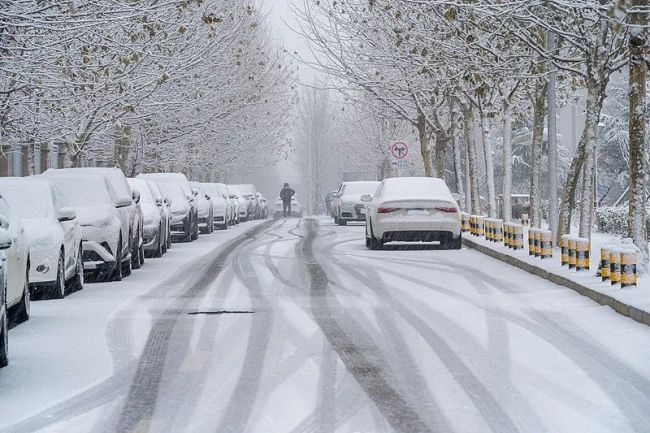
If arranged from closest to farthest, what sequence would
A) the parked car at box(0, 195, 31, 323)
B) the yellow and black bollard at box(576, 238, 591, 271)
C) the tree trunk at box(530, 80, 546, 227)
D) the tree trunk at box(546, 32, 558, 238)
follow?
1. the parked car at box(0, 195, 31, 323)
2. the yellow and black bollard at box(576, 238, 591, 271)
3. the tree trunk at box(546, 32, 558, 238)
4. the tree trunk at box(530, 80, 546, 227)

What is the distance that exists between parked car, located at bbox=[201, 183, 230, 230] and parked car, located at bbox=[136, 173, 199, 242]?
8.33 meters

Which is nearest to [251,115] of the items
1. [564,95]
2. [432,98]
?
[432,98]

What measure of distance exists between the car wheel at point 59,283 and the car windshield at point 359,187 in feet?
107

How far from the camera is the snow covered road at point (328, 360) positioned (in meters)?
8.22

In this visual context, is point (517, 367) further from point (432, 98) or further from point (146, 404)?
point (432, 98)

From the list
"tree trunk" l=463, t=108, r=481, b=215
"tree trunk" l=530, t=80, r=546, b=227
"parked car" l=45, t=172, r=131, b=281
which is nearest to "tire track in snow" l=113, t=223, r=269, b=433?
"parked car" l=45, t=172, r=131, b=281

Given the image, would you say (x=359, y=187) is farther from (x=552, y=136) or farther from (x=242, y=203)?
(x=552, y=136)

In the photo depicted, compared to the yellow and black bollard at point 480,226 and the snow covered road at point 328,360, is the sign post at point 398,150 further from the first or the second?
the snow covered road at point 328,360

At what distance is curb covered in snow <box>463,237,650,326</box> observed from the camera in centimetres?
1364

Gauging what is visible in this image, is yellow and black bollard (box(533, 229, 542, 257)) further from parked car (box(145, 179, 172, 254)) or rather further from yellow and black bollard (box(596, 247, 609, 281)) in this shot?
parked car (box(145, 179, 172, 254))

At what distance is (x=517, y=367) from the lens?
10.4 m

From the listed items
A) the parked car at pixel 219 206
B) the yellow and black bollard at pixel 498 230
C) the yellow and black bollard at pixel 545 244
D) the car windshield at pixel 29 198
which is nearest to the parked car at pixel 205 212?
the parked car at pixel 219 206

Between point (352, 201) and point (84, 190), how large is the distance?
93.7ft

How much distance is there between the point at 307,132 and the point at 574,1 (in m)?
101
